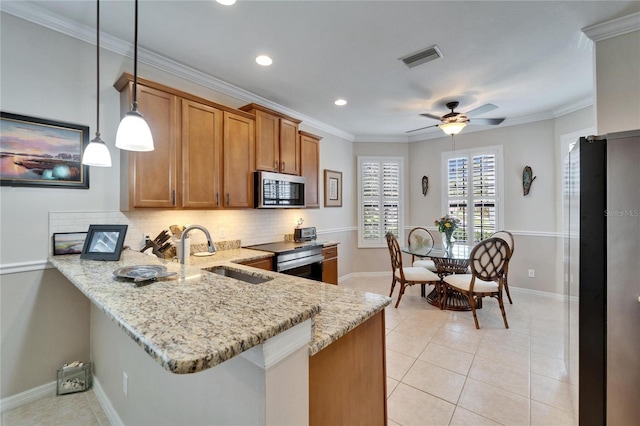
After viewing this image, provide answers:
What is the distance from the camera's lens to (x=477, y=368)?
2391mm

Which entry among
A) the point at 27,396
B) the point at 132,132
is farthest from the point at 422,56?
the point at 27,396

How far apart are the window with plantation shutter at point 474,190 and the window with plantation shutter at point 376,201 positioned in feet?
3.19

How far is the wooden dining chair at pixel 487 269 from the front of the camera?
3.20 metres

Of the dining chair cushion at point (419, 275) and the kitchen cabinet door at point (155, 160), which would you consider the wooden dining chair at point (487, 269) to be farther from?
the kitchen cabinet door at point (155, 160)

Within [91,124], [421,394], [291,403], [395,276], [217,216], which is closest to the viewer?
[291,403]

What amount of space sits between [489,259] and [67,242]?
4.02 meters

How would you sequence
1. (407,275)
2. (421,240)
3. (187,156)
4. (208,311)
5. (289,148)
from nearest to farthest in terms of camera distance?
(208,311)
(187,156)
(289,148)
(407,275)
(421,240)

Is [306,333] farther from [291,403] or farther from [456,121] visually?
[456,121]

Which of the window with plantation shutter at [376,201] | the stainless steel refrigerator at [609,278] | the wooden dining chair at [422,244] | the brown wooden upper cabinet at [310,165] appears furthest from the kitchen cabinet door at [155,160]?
the window with plantation shutter at [376,201]

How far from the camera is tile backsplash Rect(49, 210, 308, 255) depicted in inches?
86.7

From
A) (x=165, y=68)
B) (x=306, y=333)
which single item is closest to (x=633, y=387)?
(x=306, y=333)

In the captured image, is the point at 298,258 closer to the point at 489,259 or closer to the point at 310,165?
the point at 310,165

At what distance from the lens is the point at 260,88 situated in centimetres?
335

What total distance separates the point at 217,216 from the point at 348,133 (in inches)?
125
